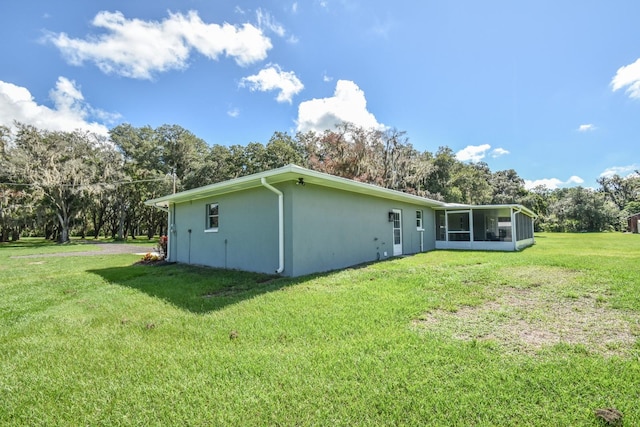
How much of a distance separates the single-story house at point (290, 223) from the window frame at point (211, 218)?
3 cm

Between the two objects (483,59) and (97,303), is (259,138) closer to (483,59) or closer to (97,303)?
(483,59)

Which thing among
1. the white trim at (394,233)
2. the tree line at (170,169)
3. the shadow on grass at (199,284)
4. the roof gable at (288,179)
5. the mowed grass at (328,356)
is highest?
the tree line at (170,169)

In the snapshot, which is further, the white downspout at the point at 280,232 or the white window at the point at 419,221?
the white window at the point at 419,221

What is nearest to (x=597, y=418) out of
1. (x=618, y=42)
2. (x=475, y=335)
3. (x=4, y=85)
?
(x=475, y=335)

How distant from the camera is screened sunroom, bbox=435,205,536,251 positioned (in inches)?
547

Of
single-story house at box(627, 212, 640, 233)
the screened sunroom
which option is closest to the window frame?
the screened sunroom

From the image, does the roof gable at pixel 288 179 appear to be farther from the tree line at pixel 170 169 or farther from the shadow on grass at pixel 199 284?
the tree line at pixel 170 169

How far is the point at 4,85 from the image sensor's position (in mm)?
16469

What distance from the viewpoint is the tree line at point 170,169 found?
21.6 meters

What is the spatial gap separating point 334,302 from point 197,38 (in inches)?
398

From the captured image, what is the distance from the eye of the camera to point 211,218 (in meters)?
9.70

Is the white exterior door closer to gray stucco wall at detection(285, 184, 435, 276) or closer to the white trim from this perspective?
the white trim

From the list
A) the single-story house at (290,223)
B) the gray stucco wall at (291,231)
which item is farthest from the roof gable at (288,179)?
the gray stucco wall at (291,231)

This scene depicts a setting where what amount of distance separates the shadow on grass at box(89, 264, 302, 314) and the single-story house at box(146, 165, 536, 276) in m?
0.66
